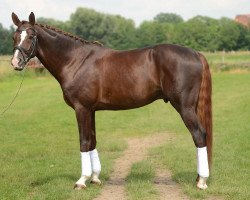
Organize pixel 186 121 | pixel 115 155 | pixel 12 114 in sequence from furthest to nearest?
1. pixel 12 114
2. pixel 115 155
3. pixel 186 121

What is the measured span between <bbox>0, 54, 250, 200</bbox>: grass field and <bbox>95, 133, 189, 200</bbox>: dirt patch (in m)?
0.12

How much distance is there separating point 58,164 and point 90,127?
2.09 meters

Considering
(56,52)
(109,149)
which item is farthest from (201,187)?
(109,149)

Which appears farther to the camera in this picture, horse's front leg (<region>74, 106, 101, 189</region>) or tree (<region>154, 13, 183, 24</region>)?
tree (<region>154, 13, 183, 24</region>)

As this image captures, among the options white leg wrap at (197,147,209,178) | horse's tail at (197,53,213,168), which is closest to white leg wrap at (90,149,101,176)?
white leg wrap at (197,147,209,178)

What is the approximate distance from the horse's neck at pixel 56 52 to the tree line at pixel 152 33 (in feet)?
176

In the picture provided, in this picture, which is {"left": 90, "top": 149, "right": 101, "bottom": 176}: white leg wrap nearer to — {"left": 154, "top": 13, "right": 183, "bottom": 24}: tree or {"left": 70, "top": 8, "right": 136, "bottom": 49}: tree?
{"left": 70, "top": 8, "right": 136, "bottom": 49}: tree

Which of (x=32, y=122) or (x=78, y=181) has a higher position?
(x=78, y=181)

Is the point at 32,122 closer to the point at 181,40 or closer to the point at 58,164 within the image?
the point at 58,164

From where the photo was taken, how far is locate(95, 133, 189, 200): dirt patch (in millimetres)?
6406

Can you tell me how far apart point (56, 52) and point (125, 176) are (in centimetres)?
237

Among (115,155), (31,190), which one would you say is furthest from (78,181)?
(115,155)

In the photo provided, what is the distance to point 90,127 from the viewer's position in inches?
268

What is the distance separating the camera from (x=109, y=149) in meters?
10.2
